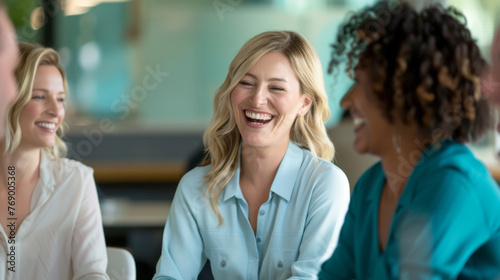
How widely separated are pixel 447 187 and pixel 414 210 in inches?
2.8

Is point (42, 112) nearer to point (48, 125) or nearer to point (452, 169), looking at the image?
point (48, 125)

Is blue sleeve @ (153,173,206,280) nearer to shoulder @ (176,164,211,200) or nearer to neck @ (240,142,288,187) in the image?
shoulder @ (176,164,211,200)

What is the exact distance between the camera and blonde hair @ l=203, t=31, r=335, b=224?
4.58 feet

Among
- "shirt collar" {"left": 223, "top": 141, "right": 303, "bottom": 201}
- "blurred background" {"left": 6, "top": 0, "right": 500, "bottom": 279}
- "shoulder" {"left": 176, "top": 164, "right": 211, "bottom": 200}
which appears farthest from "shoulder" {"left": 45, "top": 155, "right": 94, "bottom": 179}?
"blurred background" {"left": 6, "top": 0, "right": 500, "bottom": 279}

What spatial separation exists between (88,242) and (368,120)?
673mm

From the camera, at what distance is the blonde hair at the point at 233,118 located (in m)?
1.40

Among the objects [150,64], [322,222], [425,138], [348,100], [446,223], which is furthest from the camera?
[150,64]

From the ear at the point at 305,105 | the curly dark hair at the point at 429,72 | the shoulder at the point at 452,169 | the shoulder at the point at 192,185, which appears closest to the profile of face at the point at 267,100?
the ear at the point at 305,105

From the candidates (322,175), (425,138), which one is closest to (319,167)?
(322,175)

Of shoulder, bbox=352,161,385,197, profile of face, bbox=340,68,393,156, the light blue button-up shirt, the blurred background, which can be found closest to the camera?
profile of face, bbox=340,68,393,156

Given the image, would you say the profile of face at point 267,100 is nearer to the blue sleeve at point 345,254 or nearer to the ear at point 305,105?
the ear at point 305,105

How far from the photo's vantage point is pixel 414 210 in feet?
3.55

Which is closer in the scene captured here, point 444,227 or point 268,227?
point 444,227

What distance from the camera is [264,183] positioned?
1461 millimetres
